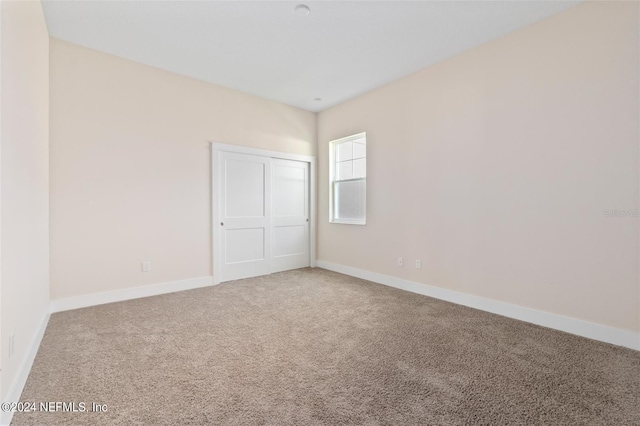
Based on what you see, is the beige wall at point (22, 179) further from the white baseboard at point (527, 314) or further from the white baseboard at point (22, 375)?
the white baseboard at point (527, 314)

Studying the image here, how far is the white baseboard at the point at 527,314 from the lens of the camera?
7.66ft

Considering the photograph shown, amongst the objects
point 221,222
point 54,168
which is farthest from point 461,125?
point 54,168

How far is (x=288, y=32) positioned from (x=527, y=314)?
3644mm

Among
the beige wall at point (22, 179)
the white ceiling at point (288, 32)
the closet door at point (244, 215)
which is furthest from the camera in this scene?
the closet door at point (244, 215)

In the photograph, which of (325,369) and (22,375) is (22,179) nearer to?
(22,375)

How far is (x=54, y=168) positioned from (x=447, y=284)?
4523 millimetres

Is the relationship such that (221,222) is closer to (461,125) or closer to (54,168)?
(54,168)

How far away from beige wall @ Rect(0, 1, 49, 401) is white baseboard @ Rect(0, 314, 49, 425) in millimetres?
37

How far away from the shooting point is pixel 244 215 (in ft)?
14.8

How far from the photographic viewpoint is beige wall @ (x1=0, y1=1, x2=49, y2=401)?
5.23 ft

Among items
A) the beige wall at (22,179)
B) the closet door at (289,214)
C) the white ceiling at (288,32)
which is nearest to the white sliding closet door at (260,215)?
the closet door at (289,214)

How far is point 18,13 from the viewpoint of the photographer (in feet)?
6.13

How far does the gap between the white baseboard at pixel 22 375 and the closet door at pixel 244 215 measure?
2.14 metres

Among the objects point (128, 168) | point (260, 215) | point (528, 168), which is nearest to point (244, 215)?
point (260, 215)
